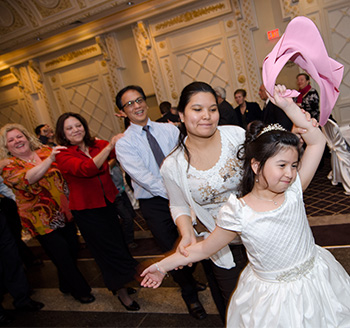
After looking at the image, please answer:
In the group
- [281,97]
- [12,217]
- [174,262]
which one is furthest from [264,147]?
[12,217]

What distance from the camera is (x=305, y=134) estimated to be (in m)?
1.42

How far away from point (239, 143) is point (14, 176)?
6.39ft

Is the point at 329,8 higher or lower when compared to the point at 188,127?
higher

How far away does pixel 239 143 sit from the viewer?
1710 millimetres

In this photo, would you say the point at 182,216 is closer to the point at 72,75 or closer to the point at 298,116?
the point at 298,116

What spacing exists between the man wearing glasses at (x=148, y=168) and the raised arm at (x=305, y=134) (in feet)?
3.49

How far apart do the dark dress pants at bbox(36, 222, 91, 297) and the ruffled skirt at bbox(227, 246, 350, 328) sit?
191cm

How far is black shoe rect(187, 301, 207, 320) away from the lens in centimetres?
239

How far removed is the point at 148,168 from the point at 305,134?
128 cm

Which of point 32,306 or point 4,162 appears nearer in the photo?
point 4,162

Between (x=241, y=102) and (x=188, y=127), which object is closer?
(x=188, y=127)

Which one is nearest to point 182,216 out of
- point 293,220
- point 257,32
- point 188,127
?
point 188,127

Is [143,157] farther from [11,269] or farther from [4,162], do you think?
[11,269]

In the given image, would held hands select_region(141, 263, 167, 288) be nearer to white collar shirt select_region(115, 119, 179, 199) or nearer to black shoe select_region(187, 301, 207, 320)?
white collar shirt select_region(115, 119, 179, 199)
